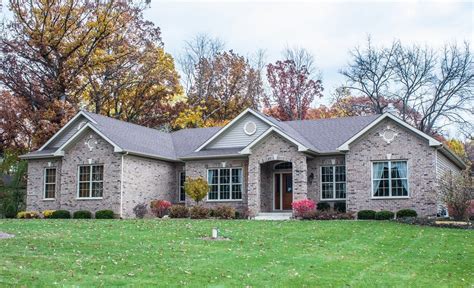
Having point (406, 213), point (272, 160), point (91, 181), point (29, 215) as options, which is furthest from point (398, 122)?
point (29, 215)

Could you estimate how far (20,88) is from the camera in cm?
3862

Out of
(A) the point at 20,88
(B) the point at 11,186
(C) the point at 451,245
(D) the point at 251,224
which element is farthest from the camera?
(A) the point at 20,88

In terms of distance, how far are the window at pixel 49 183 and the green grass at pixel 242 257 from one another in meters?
12.3

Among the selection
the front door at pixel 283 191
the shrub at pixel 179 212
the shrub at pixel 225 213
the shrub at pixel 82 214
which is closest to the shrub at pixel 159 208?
the shrub at pixel 179 212

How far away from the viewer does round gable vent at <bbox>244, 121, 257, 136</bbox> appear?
29047mm

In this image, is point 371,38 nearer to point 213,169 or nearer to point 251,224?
point 213,169

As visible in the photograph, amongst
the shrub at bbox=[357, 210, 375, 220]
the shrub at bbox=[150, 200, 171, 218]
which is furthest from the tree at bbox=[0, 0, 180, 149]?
the shrub at bbox=[357, 210, 375, 220]

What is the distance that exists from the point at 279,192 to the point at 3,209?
16580 millimetres

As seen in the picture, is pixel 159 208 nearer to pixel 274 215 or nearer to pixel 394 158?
pixel 274 215

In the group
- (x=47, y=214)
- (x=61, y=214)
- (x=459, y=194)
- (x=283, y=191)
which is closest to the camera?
(x=459, y=194)

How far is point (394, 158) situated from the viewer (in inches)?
971

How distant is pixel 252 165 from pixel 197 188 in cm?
289

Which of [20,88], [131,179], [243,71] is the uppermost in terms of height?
[243,71]

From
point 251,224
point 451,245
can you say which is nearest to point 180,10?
point 251,224
